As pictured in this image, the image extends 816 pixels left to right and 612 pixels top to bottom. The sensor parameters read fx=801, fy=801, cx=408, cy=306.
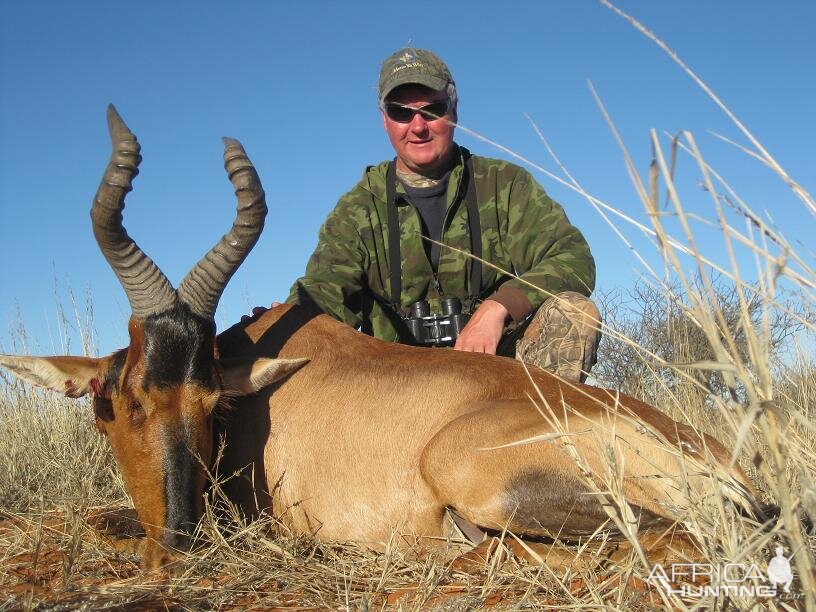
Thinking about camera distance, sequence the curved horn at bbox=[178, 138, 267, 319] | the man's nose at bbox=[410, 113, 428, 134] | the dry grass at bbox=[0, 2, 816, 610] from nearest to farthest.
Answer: the dry grass at bbox=[0, 2, 816, 610] → the curved horn at bbox=[178, 138, 267, 319] → the man's nose at bbox=[410, 113, 428, 134]

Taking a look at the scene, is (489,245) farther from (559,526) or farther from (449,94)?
(559,526)

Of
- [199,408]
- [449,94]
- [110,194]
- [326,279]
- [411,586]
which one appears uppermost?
[449,94]

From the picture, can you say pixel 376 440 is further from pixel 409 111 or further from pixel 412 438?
pixel 409 111

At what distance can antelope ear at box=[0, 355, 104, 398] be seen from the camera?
12.9 feet

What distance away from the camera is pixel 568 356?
5.46 metres

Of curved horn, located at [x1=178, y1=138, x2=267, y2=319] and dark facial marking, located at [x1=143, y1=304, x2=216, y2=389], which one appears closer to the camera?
dark facial marking, located at [x1=143, y1=304, x2=216, y2=389]

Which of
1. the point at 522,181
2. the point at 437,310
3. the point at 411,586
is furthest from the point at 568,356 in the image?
the point at 411,586

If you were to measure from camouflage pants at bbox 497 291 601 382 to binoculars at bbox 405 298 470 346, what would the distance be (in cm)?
55

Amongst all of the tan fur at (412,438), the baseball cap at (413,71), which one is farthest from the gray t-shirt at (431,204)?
the tan fur at (412,438)

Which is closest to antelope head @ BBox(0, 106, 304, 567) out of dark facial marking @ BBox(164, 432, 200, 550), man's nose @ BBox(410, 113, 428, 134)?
dark facial marking @ BBox(164, 432, 200, 550)

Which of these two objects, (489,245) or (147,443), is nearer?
(147,443)

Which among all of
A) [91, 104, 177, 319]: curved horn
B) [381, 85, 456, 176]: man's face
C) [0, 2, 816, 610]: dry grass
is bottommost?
[0, 2, 816, 610]: dry grass

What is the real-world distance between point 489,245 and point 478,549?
10.1ft

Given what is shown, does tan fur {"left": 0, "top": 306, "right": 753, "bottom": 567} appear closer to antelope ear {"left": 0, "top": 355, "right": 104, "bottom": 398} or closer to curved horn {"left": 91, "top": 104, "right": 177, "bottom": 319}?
antelope ear {"left": 0, "top": 355, "right": 104, "bottom": 398}
